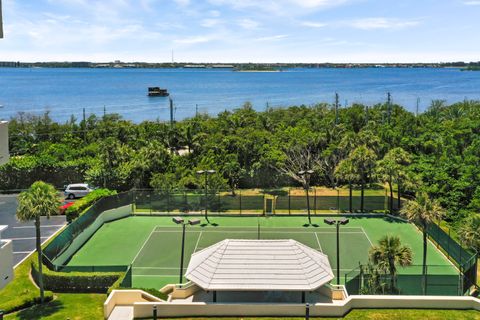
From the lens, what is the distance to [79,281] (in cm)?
2645

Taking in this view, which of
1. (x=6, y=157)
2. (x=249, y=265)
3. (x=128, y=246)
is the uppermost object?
(x=6, y=157)

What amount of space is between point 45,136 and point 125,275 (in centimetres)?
4948

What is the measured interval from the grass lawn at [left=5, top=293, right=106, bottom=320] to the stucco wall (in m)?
4.73

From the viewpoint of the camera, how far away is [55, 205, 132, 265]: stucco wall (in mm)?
31147

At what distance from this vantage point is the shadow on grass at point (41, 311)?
22.8 m

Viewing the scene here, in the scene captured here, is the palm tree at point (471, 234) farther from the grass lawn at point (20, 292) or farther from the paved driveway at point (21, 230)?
the paved driveway at point (21, 230)

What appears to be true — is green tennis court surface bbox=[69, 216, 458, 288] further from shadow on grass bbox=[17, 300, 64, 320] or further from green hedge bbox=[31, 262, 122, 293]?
shadow on grass bbox=[17, 300, 64, 320]

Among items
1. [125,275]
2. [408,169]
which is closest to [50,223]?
[125,275]

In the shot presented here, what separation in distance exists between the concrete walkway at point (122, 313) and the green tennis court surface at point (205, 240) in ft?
14.1

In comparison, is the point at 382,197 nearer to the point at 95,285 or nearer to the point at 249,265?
the point at 249,265

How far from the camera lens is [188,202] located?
4244cm

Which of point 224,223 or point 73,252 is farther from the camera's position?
point 224,223

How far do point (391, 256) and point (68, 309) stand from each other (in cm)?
1587

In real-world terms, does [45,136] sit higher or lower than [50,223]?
higher
